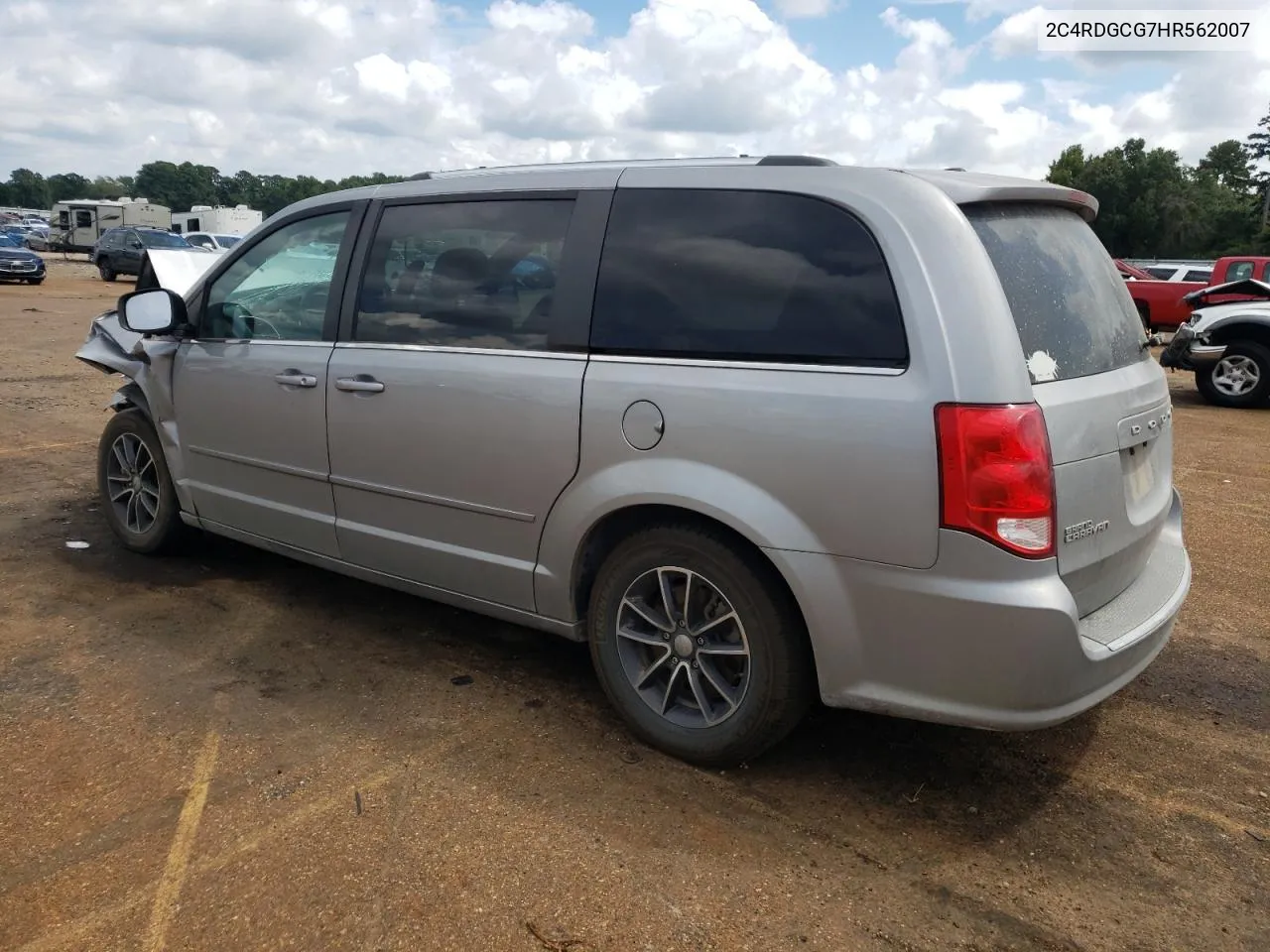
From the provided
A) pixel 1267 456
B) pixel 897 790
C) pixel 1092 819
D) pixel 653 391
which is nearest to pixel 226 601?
pixel 653 391

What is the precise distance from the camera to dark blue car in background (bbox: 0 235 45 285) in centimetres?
2761

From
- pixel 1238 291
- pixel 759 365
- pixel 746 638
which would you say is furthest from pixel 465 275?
pixel 1238 291

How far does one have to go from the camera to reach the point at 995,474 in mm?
2531

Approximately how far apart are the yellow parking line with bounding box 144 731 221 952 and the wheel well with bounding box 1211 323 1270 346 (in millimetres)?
11543

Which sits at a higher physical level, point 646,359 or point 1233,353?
point 646,359

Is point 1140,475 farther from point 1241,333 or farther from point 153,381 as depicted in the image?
point 1241,333

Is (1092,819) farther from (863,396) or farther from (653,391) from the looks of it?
(653,391)

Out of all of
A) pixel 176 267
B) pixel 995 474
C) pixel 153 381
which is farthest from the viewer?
pixel 176 267

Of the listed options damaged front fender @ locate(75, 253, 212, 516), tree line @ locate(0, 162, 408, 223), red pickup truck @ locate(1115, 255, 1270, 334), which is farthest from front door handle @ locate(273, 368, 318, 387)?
tree line @ locate(0, 162, 408, 223)

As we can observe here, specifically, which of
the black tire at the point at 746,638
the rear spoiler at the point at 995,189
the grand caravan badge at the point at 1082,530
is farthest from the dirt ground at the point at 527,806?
the rear spoiler at the point at 995,189

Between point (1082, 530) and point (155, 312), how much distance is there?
3900 millimetres

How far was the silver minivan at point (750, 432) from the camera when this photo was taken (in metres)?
2.61

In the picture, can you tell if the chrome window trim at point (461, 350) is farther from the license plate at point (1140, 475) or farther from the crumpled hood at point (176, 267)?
the crumpled hood at point (176, 267)

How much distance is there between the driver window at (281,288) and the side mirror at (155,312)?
13 cm
